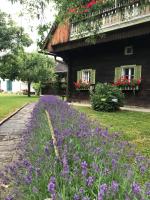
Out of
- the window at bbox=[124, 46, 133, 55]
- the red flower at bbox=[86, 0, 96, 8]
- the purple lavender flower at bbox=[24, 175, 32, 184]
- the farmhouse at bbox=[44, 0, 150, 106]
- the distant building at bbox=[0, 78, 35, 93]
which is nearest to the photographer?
the purple lavender flower at bbox=[24, 175, 32, 184]

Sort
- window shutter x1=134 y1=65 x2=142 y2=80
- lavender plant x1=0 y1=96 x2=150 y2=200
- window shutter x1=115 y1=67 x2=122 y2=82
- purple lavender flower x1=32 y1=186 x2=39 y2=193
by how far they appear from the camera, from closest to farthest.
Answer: lavender plant x1=0 y1=96 x2=150 y2=200
purple lavender flower x1=32 y1=186 x2=39 y2=193
window shutter x1=134 y1=65 x2=142 y2=80
window shutter x1=115 y1=67 x2=122 y2=82

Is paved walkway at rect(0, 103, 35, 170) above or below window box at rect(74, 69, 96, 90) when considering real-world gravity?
below

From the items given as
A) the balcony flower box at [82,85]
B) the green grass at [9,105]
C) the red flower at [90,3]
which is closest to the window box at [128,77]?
the balcony flower box at [82,85]

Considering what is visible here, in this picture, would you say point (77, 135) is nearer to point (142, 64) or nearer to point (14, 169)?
point (14, 169)

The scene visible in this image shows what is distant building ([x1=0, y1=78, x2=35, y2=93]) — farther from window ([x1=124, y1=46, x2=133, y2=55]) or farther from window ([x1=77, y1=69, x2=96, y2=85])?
window ([x1=124, y1=46, x2=133, y2=55])

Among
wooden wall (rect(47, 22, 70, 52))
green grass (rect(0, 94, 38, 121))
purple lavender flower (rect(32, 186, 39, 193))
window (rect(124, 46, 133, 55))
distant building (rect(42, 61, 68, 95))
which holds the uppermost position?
wooden wall (rect(47, 22, 70, 52))

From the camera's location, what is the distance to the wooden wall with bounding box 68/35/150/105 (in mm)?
16953

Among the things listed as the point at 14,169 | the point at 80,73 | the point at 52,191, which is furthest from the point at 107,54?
the point at 52,191

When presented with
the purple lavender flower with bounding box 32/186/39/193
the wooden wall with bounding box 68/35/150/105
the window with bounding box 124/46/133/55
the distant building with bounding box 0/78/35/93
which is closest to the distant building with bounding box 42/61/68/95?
the wooden wall with bounding box 68/35/150/105

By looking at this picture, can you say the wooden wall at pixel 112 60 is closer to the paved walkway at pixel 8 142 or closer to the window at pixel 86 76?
the window at pixel 86 76

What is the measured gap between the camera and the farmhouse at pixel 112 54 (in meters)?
15.9

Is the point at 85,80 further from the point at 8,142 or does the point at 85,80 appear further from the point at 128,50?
the point at 8,142

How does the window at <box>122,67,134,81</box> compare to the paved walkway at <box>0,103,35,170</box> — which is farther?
the window at <box>122,67,134,81</box>

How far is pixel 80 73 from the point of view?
21.5m
